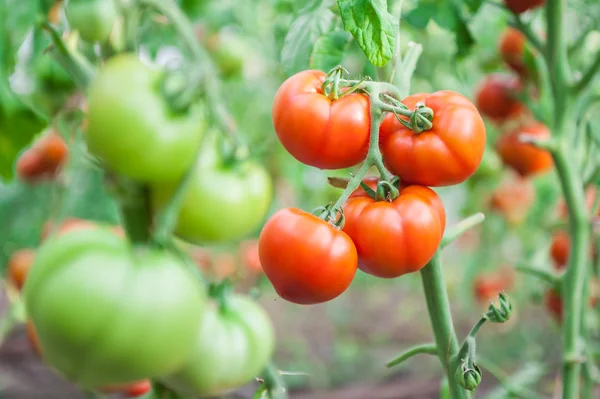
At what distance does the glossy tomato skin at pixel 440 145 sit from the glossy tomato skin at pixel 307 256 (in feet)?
0.26

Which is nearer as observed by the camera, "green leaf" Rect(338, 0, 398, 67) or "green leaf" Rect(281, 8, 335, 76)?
"green leaf" Rect(338, 0, 398, 67)

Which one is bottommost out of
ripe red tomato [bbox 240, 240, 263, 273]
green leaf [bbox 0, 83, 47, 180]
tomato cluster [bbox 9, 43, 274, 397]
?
ripe red tomato [bbox 240, 240, 263, 273]

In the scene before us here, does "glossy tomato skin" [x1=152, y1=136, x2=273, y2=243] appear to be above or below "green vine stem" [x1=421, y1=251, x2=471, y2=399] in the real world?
above

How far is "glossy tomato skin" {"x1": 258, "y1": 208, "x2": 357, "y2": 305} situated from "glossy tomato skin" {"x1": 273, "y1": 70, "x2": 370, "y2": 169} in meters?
0.05

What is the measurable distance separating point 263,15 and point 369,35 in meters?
1.70

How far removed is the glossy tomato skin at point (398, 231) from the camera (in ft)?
1.44

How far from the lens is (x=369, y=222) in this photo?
0.45 metres

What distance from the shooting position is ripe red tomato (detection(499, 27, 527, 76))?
3.65 feet

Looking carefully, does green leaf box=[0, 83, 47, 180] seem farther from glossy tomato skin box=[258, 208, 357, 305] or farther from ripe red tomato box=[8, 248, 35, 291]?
ripe red tomato box=[8, 248, 35, 291]

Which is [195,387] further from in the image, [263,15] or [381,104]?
[263,15]

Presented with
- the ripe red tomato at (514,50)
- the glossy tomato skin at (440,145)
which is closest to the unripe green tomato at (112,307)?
the glossy tomato skin at (440,145)

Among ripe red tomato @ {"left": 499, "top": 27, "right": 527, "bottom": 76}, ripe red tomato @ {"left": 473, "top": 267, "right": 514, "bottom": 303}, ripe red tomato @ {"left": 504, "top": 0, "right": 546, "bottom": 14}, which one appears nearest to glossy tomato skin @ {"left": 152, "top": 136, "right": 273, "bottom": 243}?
ripe red tomato @ {"left": 504, "top": 0, "right": 546, "bottom": 14}

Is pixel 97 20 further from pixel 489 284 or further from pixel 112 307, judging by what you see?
pixel 489 284

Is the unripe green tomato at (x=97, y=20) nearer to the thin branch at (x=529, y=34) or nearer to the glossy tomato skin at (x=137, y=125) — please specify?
the glossy tomato skin at (x=137, y=125)
